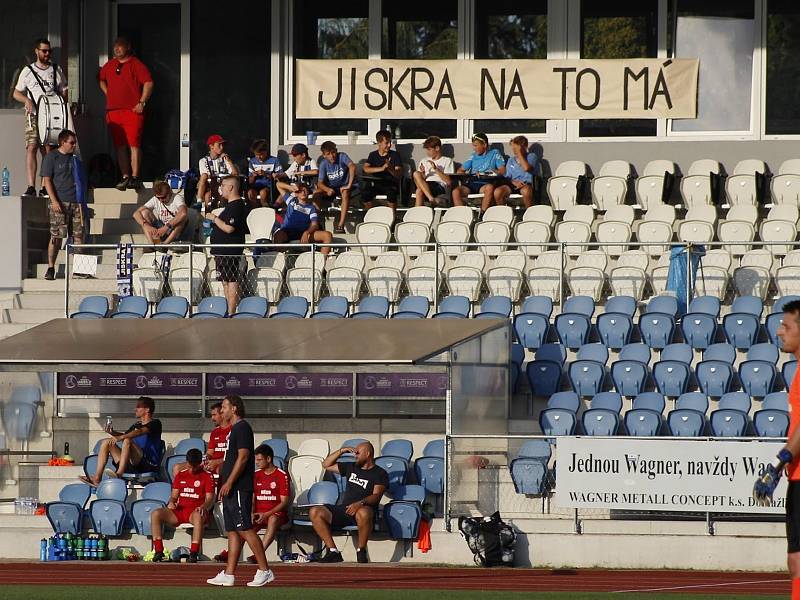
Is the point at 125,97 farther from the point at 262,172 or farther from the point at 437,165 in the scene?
the point at 437,165

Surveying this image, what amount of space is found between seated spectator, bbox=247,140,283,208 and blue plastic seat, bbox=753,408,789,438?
780 cm

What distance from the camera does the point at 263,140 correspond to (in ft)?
73.7

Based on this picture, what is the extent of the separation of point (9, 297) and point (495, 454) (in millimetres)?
7416

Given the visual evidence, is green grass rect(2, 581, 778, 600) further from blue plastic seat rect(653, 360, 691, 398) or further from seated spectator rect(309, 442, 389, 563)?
blue plastic seat rect(653, 360, 691, 398)

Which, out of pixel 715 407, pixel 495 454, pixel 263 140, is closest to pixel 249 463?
pixel 495 454

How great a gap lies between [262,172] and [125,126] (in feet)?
7.81

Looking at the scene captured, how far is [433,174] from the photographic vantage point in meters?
21.0

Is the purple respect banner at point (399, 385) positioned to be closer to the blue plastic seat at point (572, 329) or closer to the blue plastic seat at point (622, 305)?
the blue plastic seat at point (572, 329)

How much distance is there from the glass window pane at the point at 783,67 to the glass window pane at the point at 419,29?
173 inches

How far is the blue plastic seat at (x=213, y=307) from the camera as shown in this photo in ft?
59.4

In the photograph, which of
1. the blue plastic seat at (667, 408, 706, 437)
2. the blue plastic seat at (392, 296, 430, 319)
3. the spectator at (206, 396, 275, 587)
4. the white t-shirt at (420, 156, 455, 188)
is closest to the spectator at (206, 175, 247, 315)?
the blue plastic seat at (392, 296, 430, 319)

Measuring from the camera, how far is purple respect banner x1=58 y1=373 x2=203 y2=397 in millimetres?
17266

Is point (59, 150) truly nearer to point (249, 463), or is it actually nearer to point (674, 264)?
point (674, 264)

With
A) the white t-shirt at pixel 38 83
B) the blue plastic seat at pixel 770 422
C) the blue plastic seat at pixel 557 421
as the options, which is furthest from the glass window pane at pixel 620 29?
the blue plastic seat at pixel 770 422
